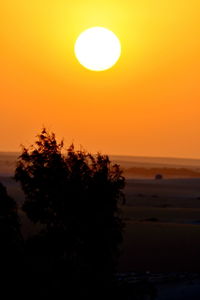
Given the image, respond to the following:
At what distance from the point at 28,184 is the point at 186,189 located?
117 meters

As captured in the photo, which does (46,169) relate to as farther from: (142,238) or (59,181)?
(142,238)

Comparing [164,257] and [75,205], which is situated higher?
[75,205]

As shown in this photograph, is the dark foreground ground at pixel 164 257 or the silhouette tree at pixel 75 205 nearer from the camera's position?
the silhouette tree at pixel 75 205

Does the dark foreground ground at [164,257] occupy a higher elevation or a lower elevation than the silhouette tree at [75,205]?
lower

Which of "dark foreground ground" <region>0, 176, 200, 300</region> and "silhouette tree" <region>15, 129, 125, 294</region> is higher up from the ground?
"silhouette tree" <region>15, 129, 125, 294</region>

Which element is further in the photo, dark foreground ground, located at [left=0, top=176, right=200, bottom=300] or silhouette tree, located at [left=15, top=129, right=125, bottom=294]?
dark foreground ground, located at [left=0, top=176, right=200, bottom=300]

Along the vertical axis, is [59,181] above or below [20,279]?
above

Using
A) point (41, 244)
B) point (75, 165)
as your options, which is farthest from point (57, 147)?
point (41, 244)

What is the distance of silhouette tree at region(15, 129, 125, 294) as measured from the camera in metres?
25.3

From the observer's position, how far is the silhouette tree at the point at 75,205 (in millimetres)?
25312

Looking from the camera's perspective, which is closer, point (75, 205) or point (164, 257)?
point (75, 205)

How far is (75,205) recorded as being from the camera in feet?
87.5

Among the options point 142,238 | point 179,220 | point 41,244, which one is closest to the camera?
point 41,244

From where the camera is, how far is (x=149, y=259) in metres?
42.8
